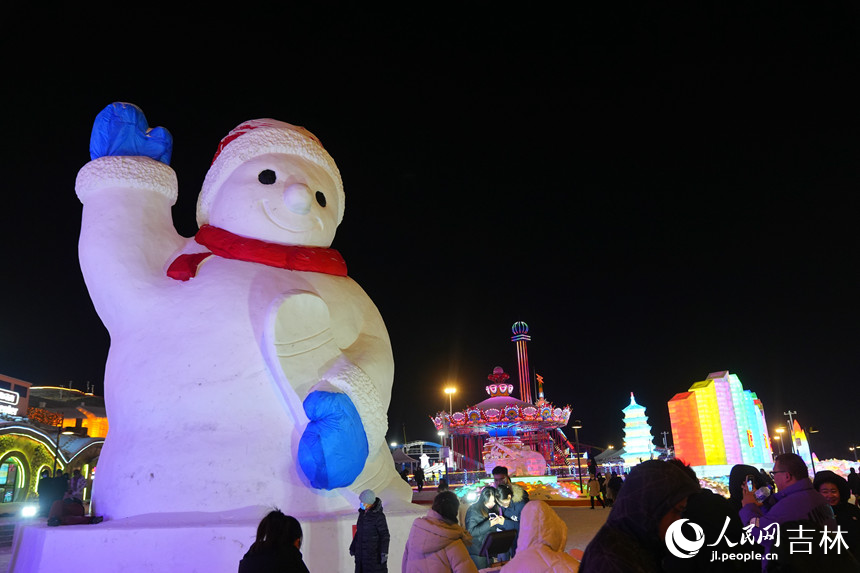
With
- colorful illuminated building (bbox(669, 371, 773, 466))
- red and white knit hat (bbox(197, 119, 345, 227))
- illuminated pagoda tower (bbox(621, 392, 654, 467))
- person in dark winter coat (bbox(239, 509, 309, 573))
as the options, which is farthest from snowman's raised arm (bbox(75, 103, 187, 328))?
illuminated pagoda tower (bbox(621, 392, 654, 467))

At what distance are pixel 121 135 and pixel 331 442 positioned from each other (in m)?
3.38

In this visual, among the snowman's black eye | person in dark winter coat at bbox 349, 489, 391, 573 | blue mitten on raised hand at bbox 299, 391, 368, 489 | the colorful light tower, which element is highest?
the colorful light tower

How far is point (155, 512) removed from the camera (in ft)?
12.8

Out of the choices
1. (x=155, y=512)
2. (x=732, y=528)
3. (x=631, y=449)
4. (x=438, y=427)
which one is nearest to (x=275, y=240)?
(x=155, y=512)

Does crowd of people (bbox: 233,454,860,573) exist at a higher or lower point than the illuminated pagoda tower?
lower

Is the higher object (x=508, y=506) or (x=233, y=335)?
(x=233, y=335)

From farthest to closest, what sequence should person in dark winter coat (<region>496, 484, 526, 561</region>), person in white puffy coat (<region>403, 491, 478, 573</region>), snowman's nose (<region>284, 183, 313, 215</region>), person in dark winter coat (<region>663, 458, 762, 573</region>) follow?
1. snowman's nose (<region>284, 183, 313, 215</region>)
2. person in dark winter coat (<region>496, 484, 526, 561</region>)
3. person in white puffy coat (<region>403, 491, 478, 573</region>)
4. person in dark winter coat (<region>663, 458, 762, 573</region>)

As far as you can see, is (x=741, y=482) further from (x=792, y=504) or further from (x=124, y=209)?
(x=124, y=209)

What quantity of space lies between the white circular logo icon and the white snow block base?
2.78m

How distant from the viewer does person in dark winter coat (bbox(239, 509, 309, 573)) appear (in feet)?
7.41

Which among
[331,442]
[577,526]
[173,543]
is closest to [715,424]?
[577,526]

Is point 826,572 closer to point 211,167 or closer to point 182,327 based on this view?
point 182,327

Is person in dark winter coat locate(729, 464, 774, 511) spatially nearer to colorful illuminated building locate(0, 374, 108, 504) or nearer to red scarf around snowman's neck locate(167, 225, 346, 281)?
red scarf around snowman's neck locate(167, 225, 346, 281)

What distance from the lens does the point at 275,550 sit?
7.59ft
